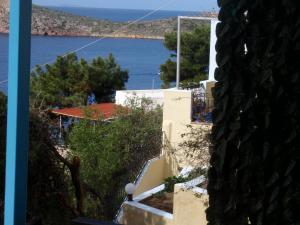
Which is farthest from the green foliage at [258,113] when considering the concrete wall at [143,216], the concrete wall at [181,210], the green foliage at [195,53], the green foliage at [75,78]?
the green foliage at [195,53]

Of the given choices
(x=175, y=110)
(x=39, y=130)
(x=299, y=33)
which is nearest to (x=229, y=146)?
(x=299, y=33)

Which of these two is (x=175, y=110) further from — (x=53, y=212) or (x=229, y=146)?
(x=229, y=146)

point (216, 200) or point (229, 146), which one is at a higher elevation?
point (229, 146)

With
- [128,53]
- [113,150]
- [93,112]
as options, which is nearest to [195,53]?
[93,112]

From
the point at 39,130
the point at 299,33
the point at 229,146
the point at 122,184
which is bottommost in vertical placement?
the point at 122,184

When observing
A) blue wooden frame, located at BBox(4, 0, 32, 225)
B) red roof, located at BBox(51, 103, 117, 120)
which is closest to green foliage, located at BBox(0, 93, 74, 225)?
blue wooden frame, located at BBox(4, 0, 32, 225)

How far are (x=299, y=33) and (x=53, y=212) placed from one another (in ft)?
10.5

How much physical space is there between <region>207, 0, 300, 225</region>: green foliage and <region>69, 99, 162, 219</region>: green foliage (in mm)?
6844

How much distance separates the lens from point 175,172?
10062mm

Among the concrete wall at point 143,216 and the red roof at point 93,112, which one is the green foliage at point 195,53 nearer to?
the red roof at point 93,112

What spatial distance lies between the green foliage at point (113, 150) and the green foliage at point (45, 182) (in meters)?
3.91

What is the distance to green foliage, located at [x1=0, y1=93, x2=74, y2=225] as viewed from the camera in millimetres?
3938

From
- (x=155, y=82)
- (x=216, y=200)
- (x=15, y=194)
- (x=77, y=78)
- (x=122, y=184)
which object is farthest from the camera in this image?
(x=155, y=82)

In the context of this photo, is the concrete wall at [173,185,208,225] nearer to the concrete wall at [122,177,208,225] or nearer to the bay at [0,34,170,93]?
the concrete wall at [122,177,208,225]
